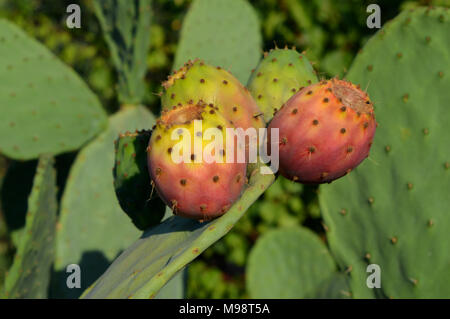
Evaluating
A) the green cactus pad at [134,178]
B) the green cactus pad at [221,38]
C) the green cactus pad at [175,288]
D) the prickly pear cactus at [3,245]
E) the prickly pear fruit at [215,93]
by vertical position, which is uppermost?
the green cactus pad at [221,38]

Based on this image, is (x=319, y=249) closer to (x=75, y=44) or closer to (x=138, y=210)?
(x=138, y=210)

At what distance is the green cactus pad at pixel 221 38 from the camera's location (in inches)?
78.7

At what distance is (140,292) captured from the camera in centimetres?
85

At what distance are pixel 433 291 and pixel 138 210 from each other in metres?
0.73

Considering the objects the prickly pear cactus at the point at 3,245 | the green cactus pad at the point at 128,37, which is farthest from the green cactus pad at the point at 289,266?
the prickly pear cactus at the point at 3,245

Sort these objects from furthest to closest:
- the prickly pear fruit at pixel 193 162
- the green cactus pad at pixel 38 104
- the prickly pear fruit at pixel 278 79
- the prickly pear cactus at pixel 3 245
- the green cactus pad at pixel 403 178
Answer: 1. the prickly pear cactus at pixel 3 245
2. the green cactus pad at pixel 38 104
3. the green cactus pad at pixel 403 178
4. the prickly pear fruit at pixel 278 79
5. the prickly pear fruit at pixel 193 162

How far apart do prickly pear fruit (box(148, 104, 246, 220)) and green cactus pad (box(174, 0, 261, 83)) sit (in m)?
1.05

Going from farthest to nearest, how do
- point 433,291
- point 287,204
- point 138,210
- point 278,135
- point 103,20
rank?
point 287,204
point 103,20
point 433,291
point 138,210
point 278,135

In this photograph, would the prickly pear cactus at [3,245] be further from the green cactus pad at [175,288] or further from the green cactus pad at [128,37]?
the green cactus pad at [175,288]

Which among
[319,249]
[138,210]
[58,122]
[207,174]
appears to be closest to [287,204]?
[319,249]

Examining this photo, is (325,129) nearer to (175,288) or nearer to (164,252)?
(164,252)

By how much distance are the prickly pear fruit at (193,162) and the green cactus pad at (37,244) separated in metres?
0.67

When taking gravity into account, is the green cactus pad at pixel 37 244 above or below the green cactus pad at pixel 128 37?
below

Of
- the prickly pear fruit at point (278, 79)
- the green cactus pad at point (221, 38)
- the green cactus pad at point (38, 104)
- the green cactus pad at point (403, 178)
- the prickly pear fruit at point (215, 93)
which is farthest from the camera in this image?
the green cactus pad at point (38, 104)
